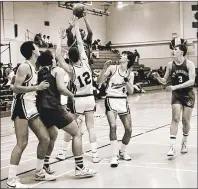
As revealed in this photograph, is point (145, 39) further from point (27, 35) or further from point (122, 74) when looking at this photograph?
point (122, 74)

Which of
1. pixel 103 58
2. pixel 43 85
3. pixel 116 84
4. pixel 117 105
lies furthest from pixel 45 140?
pixel 103 58

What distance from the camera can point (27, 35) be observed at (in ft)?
85.5

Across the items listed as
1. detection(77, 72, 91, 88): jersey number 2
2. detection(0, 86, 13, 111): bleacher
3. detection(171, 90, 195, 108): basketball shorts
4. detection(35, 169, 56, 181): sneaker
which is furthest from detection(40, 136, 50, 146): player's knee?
detection(0, 86, 13, 111): bleacher

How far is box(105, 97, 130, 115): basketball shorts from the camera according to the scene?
631 centimetres

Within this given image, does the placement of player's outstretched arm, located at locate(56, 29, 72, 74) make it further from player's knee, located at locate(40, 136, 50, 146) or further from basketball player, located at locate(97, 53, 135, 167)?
player's knee, located at locate(40, 136, 50, 146)

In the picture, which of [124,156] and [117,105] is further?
[124,156]

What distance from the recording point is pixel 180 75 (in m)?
6.48

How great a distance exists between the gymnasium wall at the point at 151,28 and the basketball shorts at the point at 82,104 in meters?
27.7

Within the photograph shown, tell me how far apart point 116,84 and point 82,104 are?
643mm

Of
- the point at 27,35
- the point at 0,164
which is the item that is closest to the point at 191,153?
the point at 0,164

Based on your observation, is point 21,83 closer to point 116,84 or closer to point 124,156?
point 116,84

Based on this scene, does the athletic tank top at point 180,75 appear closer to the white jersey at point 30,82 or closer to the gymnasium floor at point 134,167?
the gymnasium floor at point 134,167

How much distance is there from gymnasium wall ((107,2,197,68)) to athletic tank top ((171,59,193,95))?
27034 millimetres

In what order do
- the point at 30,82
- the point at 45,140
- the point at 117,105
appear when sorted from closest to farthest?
the point at 30,82
the point at 45,140
the point at 117,105
